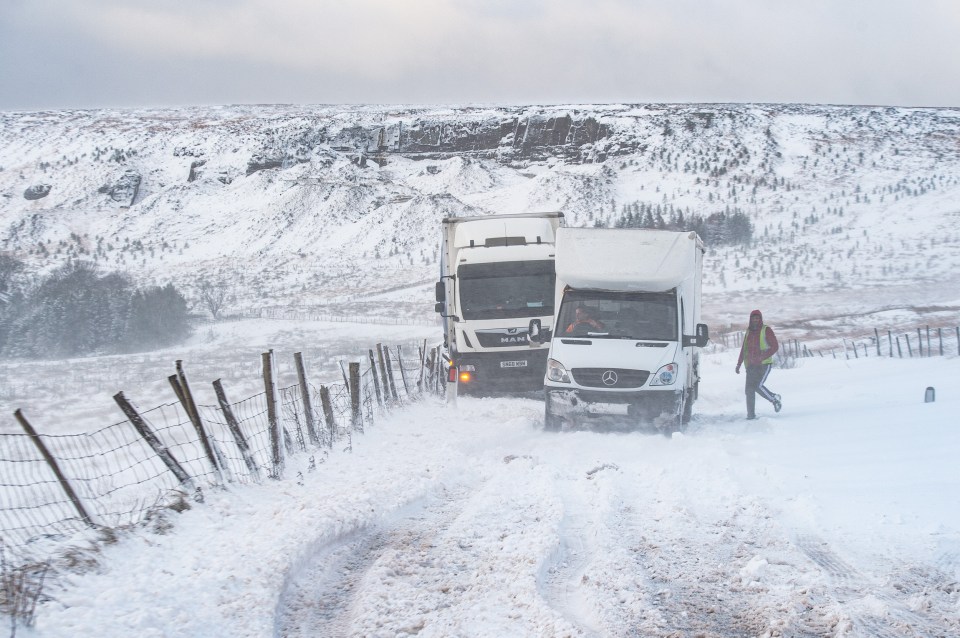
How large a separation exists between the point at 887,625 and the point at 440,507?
391cm

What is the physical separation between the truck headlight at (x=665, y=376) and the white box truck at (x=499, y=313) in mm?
3524

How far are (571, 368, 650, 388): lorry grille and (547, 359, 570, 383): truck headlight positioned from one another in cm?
27

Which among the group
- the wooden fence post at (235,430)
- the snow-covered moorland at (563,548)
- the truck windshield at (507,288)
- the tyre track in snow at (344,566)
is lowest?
the tyre track in snow at (344,566)

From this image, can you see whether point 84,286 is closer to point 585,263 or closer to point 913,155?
point 585,263

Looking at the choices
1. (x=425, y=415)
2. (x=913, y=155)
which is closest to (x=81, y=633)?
(x=425, y=415)

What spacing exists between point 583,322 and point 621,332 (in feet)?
1.98

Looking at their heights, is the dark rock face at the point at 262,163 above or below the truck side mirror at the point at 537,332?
above

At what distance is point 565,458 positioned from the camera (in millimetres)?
8922

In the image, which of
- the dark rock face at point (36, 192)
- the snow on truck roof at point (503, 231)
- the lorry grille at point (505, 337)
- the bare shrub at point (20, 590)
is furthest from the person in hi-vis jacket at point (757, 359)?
the dark rock face at point (36, 192)

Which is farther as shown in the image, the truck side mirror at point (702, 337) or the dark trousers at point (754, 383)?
the dark trousers at point (754, 383)

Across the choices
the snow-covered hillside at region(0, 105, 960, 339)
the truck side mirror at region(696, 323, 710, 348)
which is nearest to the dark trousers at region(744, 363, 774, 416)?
the truck side mirror at region(696, 323, 710, 348)

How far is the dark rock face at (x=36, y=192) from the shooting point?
3972 inches

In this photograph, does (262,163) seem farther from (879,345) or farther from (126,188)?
(879,345)

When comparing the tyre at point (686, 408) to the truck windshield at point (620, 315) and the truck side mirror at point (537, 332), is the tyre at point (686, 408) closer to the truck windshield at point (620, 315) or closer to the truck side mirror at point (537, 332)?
the truck windshield at point (620, 315)
